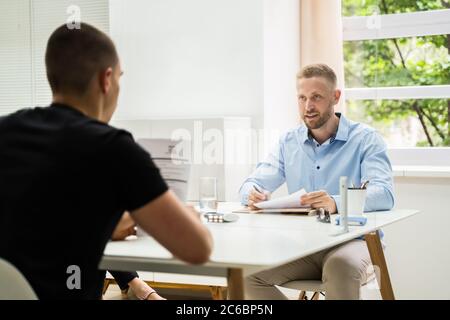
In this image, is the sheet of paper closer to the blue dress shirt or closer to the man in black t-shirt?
the blue dress shirt

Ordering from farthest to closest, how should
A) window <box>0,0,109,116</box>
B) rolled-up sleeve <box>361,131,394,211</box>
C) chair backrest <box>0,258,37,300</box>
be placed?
window <box>0,0,109,116</box>, rolled-up sleeve <box>361,131,394,211</box>, chair backrest <box>0,258,37,300</box>

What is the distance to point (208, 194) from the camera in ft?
9.75

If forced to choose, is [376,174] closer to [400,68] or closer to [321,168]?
[321,168]

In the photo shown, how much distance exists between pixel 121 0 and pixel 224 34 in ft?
3.05

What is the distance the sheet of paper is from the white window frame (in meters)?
1.99

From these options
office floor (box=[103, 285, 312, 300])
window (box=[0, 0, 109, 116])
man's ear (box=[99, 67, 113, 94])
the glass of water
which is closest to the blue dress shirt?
the glass of water

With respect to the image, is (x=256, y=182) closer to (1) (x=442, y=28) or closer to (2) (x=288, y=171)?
(2) (x=288, y=171)

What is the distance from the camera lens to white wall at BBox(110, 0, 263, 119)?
472cm

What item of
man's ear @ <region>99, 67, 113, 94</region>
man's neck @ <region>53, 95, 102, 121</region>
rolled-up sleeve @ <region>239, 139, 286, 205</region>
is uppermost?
man's ear @ <region>99, 67, 113, 94</region>

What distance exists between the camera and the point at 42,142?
1.79 metres

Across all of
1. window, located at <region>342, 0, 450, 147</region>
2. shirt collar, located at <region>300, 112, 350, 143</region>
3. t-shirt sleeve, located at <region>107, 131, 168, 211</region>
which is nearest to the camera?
t-shirt sleeve, located at <region>107, 131, 168, 211</region>

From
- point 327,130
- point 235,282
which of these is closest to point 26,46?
point 327,130

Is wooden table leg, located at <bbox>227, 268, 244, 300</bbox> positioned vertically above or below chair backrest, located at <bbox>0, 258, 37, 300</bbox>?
below
